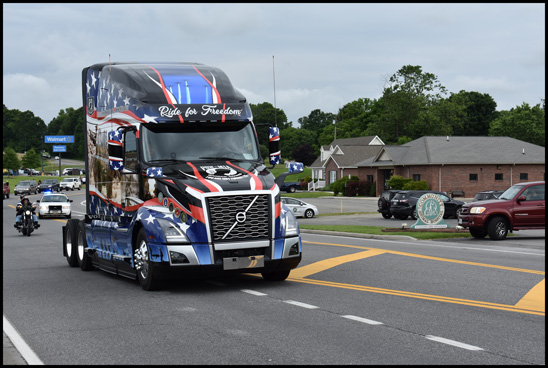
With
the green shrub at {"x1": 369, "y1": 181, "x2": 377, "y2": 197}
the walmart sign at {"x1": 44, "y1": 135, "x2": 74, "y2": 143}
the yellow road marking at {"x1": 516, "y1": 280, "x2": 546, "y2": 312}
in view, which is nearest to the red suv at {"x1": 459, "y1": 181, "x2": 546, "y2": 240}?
the yellow road marking at {"x1": 516, "y1": 280, "x2": 546, "y2": 312}

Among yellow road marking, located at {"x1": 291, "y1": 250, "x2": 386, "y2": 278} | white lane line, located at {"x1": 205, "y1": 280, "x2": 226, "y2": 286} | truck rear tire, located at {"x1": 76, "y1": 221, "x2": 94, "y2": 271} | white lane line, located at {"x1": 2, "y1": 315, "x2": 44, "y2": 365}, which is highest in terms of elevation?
truck rear tire, located at {"x1": 76, "y1": 221, "x2": 94, "y2": 271}

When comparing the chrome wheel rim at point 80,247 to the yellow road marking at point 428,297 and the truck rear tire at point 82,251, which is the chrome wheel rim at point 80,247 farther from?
the yellow road marking at point 428,297

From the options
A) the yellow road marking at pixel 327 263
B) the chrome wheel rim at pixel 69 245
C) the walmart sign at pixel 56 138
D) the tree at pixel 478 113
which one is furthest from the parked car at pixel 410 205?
the walmart sign at pixel 56 138

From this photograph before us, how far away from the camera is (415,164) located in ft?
214

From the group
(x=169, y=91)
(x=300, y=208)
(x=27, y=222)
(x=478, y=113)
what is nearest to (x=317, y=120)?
(x=478, y=113)

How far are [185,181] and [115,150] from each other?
154 centimetres

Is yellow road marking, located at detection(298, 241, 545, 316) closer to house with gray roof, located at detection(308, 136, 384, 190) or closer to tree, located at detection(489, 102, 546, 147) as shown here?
house with gray roof, located at detection(308, 136, 384, 190)

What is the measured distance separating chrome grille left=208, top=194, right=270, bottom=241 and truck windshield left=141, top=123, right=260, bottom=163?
3.82 ft

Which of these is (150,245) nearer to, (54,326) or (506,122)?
(54,326)

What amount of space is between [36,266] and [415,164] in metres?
51.6

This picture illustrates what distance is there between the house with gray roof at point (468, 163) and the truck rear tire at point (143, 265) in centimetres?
5345

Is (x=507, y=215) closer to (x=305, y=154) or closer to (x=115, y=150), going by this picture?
(x=115, y=150)

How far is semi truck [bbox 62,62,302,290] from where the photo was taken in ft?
37.1

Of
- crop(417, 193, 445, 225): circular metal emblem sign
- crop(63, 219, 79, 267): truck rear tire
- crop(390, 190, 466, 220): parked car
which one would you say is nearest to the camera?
crop(63, 219, 79, 267): truck rear tire
